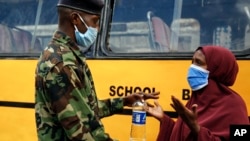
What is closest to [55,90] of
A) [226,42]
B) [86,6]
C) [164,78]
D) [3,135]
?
[86,6]

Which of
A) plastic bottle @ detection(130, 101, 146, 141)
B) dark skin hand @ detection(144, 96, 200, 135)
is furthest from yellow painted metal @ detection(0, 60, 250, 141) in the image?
dark skin hand @ detection(144, 96, 200, 135)

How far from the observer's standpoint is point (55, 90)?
2.33 m

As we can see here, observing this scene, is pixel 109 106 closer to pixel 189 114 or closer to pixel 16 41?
pixel 189 114

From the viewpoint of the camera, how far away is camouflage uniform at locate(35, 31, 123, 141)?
2320 millimetres

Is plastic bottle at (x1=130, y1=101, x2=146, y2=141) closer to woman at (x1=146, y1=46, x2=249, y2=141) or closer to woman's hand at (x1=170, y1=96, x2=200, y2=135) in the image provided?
woman at (x1=146, y1=46, x2=249, y2=141)

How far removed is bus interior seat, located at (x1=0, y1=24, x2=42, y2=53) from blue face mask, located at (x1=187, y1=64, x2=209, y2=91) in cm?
170

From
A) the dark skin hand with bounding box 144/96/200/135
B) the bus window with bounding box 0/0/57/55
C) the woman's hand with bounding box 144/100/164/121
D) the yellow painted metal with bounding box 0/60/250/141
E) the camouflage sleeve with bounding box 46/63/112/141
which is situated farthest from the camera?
the bus window with bounding box 0/0/57/55

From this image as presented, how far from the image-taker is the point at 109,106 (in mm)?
2986

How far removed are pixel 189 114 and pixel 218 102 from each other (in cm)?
31

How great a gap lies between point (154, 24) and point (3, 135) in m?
1.58

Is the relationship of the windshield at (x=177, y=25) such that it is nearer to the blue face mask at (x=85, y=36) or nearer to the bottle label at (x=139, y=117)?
the bottle label at (x=139, y=117)

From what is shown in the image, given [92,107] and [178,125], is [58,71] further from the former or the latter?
[178,125]

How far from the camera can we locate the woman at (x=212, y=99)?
9.37 ft

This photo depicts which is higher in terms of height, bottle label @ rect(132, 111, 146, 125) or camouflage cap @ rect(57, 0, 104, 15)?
camouflage cap @ rect(57, 0, 104, 15)
